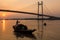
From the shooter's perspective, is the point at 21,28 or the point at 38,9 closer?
the point at 21,28

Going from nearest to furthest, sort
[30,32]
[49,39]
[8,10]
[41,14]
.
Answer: [49,39] → [30,32] → [8,10] → [41,14]

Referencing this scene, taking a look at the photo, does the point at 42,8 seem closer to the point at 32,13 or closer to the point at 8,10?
the point at 32,13

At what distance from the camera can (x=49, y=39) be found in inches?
1155

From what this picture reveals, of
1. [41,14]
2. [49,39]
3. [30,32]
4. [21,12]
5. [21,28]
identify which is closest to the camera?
[49,39]

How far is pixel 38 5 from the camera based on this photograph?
5875 cm

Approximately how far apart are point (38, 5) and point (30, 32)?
66.5 feet

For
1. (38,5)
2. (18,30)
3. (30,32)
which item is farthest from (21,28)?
Answer: (38,5)

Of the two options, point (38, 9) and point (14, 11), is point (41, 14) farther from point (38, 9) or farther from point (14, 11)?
point (14, 11)

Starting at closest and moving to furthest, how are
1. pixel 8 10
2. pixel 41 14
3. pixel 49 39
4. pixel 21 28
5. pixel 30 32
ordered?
pixel 49 39, pixel 30 32, pixel 21 28, pixel 8 10, pixel 41 14

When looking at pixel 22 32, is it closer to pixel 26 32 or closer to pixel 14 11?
pixel 26 32

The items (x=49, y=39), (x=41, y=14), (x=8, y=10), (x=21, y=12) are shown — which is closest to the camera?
(x=49, y=39)

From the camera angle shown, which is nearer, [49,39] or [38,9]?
[49,39]

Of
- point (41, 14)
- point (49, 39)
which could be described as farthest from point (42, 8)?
point (49, 39)

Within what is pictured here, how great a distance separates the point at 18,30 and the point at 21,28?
0.65 meters
